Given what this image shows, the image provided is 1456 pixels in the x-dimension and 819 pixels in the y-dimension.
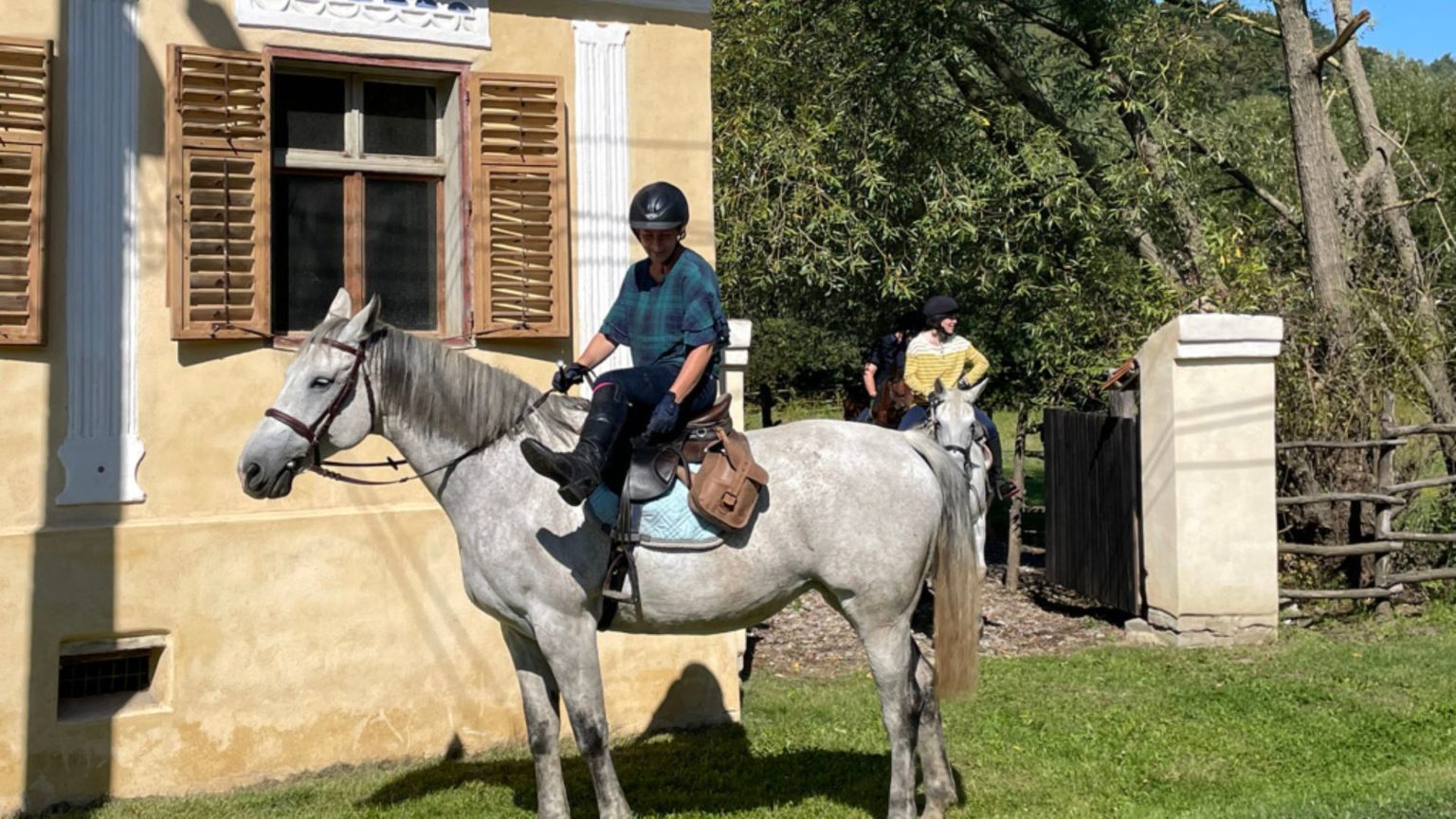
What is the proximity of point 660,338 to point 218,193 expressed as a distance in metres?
2.67

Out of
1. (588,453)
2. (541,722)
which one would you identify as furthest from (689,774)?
(588,453)

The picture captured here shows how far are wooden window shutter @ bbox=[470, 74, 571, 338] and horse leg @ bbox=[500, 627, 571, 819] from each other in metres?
2.19

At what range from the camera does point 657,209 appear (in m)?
5.12

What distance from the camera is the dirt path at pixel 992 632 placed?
31.9 feet

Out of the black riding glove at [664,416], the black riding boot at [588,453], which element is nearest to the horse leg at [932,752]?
the black riding glove at [664,416]

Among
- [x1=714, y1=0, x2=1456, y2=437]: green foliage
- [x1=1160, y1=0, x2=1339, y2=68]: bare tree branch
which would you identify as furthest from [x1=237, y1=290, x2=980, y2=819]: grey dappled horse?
[x1=1160, y1=0, x2=1339, y2=68]: bare tree branch

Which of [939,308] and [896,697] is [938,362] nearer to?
[939,308]

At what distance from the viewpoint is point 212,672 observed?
6.45 m

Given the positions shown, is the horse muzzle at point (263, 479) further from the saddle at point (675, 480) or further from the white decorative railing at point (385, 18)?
the white decorative railing at point (385, 18)

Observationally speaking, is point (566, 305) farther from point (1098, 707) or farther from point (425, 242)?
point (1098, 707)

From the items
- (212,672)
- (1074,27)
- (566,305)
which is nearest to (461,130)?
(566,305)

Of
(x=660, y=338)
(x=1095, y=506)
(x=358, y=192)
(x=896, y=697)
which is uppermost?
(x=358, y=192)

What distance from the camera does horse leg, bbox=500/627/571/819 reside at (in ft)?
17.7

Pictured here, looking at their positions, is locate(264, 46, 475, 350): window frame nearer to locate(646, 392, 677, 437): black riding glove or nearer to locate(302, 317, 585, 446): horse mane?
locate(302, 317, 585, 446): horse mane
